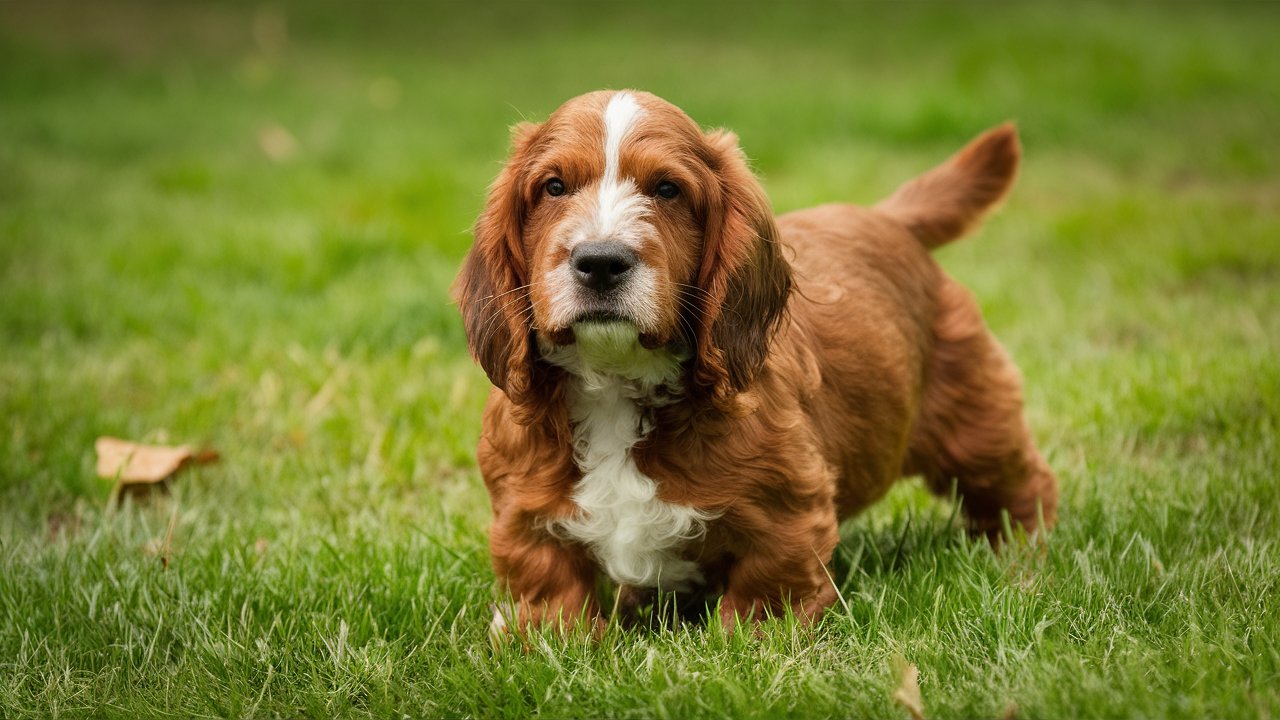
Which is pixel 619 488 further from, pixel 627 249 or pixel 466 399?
pixel 466 399

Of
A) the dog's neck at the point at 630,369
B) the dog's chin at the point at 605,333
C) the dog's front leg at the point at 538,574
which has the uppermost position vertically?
the dog's chin at the point at 605,333

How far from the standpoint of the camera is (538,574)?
10.7 feet

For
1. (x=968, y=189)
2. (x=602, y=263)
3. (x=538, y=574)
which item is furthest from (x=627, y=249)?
(x=968, y=189)

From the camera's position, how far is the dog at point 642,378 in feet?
9.76

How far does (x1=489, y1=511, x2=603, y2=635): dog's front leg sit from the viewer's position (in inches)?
128

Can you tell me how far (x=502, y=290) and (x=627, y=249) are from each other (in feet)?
1.58

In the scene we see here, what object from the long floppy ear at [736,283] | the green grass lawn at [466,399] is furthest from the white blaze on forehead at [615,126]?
the green grass lawn at [466,399]

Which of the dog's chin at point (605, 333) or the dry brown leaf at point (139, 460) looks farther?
the dry brown leaf at point (139, 460)

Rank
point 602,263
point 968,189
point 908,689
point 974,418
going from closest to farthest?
point 908,689
point 602,263
point 974,418
point 968,189

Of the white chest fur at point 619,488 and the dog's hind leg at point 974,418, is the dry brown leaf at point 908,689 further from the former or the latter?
the dog's hind leg at point 974,418

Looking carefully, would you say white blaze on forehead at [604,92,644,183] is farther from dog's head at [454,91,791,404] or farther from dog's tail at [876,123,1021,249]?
dog's tail at [876,123,1021,249]

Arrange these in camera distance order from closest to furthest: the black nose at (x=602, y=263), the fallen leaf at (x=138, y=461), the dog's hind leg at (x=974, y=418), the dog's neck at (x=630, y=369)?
1. the black nose at (x=602, y=263)
2. the dog's neck at (x=630, y=369)
3. the dog's hind leg at (x=974, y=418)
4. the fallen leaf at (x=138, y=461)

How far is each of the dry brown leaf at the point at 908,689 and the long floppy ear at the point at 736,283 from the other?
747mm

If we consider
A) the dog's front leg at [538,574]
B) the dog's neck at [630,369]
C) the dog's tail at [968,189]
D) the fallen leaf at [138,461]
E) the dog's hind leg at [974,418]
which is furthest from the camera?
the fallen leaf at [138,461]
